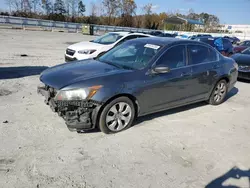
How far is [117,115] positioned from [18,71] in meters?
5.27

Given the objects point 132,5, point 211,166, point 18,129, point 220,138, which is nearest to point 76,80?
point 18,129

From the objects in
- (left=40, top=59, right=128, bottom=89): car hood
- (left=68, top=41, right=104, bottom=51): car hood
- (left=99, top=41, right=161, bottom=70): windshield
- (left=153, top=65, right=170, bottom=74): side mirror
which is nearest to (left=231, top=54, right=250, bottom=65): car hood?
(left=68, top=41, right=104, bottom=51): car hood

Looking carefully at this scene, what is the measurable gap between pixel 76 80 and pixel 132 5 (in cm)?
6424

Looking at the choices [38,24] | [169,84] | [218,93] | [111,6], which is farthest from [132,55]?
[111,6]

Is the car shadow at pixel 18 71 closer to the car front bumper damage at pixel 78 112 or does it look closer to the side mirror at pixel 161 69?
the car front bumper damage at pixel 78 112

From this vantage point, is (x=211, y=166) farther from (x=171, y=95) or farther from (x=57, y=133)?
(x=57, y=133)

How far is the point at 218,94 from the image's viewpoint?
5863 mm

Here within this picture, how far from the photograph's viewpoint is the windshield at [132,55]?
436 cm

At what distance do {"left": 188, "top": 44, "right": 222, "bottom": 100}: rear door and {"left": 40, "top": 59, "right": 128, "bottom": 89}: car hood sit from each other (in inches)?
71.0

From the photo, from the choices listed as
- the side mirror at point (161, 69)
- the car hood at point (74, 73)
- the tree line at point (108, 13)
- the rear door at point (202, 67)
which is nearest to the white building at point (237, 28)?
the tree line at point (108, 13)

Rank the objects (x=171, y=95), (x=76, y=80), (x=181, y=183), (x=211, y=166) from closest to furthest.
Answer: (x=181, y=183), (x=211, y=166), (x=76, y=80), (x=171, y=95)

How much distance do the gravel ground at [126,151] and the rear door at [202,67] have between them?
56 cm

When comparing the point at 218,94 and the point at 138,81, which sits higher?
the point at 138,81

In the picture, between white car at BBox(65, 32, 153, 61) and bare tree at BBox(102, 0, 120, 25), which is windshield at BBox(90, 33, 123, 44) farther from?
bare tree at BBox(102, 0, 120, 25)
